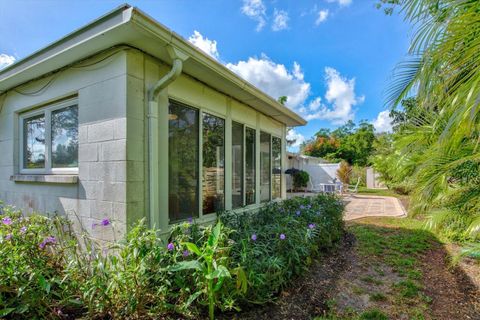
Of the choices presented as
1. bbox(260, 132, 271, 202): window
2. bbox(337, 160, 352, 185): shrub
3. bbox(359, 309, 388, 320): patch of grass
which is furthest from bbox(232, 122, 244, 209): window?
bbox(337, 160, 352, 185): shrub

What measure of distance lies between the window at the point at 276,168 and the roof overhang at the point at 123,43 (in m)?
2.71

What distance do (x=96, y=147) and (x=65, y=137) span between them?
3.01ft

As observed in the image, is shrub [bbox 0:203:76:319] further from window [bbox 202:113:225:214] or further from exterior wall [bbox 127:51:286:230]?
window [bbox 202:113:225:214]

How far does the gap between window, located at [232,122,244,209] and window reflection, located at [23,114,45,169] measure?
323 cm

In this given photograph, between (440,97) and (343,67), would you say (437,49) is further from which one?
(343,67)

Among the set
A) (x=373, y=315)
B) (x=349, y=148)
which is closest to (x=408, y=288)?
(x=373, y=315)

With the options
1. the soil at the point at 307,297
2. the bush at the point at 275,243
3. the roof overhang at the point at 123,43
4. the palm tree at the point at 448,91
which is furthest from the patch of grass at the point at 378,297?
the roof overhang at the point at 123,43

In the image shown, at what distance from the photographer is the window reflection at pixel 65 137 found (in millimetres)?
3570

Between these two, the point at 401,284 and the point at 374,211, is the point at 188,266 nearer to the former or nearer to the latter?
the point at 401,284

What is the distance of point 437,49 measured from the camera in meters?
2.28

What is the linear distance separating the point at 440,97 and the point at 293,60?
9320 mm

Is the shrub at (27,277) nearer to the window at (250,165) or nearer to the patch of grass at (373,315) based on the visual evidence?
the patch of grass at (373,315)

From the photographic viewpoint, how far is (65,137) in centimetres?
370

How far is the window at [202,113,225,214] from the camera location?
4.21m
